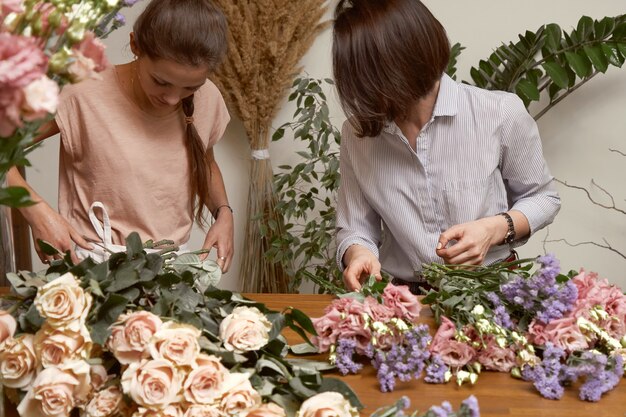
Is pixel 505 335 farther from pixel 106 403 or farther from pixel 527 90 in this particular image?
pixel 527 90

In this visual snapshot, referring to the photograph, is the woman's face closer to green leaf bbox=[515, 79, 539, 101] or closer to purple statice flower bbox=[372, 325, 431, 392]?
purple statice flower bbox=[372, 325, 431, 392]

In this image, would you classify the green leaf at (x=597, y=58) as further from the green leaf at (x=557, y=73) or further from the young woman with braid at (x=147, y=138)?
the young woman with braid at (x=147, y=138)

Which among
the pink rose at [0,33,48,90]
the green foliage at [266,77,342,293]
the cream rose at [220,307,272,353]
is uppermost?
the pink rose at [0,33,48,90]

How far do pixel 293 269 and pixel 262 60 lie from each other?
3.03ft

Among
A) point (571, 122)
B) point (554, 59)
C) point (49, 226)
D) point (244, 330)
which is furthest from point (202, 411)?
point (571, 122)

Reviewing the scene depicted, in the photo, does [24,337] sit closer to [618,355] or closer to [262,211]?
[618,355]

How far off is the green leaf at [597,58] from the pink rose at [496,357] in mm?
2019

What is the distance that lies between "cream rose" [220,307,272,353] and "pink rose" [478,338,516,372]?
38 cm

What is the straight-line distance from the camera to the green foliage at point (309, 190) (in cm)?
314

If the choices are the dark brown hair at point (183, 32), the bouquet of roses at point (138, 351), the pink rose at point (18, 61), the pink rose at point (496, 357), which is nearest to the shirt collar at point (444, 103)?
the dark brown hair at point (183, 32)

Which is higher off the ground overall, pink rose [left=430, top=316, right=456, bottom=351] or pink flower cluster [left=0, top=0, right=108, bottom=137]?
pink flower cluster [left=0, top=0, right=108, bottom=137]

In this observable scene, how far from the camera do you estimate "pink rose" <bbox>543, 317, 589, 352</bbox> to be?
3.90 ft

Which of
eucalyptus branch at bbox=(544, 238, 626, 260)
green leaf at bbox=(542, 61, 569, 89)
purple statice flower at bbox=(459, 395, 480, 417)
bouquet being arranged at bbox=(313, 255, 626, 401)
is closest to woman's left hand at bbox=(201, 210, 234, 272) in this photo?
bouquet being arranged at bbox=(313, 255, 626, 401)

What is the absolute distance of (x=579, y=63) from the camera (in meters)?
2.99
